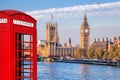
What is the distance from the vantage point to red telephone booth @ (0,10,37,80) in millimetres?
1541

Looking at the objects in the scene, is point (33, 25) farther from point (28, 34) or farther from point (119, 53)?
point (119, 53)

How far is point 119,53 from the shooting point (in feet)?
73.6

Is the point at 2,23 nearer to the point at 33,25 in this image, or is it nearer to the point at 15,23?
the point at 15,23

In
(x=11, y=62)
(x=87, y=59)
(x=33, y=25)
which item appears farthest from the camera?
(x=87, y=59)

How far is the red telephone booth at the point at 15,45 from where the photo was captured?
1541 millimetres

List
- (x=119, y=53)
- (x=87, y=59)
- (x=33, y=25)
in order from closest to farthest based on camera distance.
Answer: (x=33, y=25), (x=119, y=53), (x=87, y=59)

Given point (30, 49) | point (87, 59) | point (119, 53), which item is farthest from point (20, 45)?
point (87, 59)

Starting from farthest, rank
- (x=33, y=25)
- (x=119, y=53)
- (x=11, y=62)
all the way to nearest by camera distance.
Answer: (x=119, y=53), (x=33, y=25), (x=11, y=62)

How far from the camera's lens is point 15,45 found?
1569 millimetres

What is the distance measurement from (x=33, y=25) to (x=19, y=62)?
16 centimetres

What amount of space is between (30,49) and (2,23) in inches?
6.6

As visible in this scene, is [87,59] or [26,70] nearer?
[26,70]

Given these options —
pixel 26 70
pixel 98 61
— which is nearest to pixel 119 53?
pixel 98 61

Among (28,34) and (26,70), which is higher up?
(28,34)
